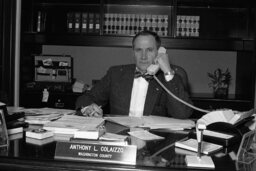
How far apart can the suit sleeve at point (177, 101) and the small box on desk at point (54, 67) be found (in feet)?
5.02

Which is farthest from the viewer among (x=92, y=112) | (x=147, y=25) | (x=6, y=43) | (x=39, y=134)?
(x=147, y=25)

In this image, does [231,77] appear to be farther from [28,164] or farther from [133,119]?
[28,164]

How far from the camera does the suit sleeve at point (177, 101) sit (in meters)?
2.12

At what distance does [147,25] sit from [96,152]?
2.50 meters

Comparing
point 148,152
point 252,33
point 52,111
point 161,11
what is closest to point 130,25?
point 161,11

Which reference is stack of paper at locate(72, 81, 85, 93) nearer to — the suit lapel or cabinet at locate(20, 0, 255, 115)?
cabinet at locate(20, 0, 255, 115)

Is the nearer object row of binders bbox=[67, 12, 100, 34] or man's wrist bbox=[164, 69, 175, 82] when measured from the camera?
man's wrist bbox=[164, 69, 175, 82]

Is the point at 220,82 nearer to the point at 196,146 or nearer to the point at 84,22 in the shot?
the point at 84,22

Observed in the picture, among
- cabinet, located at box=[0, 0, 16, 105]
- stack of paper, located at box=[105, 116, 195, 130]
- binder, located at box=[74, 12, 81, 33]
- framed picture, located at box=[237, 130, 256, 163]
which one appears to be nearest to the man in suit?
stack of paper, located at box=[105, 116, 195, 130]

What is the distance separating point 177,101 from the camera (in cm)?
212

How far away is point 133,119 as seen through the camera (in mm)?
1811

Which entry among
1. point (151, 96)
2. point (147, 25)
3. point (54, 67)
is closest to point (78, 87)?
point (54, 67)

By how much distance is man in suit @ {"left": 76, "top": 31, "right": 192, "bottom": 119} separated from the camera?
217 centimetres

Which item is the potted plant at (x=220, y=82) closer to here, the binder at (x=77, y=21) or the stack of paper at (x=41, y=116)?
the binder at (x=77, y=21)
